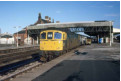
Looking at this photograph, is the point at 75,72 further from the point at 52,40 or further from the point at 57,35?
the point at 57,35

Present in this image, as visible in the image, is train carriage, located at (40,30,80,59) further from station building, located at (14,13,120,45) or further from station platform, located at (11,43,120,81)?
station building, located at (14,13,120,45)

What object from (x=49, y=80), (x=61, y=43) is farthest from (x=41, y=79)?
(x=61, y=43)

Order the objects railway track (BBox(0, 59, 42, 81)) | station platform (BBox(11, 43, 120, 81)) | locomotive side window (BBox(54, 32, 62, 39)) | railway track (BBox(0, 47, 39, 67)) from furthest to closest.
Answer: railway track (BBox(0, 47, 39, 67)), locomotive side window (BBox(54, 32, 62, 39)), railway track (BBox(0, 59, 42, 81)), station platform (BBox(11, 43, 120, 81))

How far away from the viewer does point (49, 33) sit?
13.6m

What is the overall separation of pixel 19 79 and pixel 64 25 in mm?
43671

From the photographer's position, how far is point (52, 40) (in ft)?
43.7

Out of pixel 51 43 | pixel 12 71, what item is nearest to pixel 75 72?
pixel 12 71

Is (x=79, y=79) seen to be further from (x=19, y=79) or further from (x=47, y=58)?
(x=47, y=58)

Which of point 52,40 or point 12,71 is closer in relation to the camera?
point 12,71

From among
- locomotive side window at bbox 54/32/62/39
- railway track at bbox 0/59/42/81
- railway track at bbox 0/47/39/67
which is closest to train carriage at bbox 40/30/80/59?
locomotive side window at bbox 54/32/62/39

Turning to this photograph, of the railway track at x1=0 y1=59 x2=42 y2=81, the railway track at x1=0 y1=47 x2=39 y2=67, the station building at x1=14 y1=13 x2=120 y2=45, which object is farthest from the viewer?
the station building at x1=14 y1=13 x2=120 y2=45

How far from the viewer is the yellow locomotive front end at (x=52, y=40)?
13.2m

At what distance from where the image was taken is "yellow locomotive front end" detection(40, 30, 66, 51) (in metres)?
13.2

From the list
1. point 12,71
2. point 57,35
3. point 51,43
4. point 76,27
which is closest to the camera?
point 12,71
